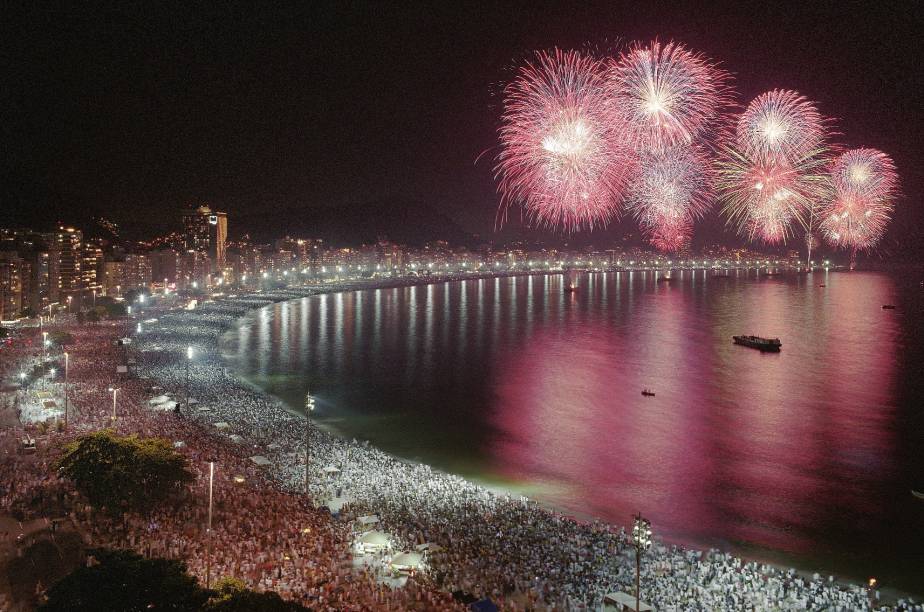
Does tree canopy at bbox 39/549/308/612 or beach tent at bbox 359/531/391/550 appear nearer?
tree canopy at bbox 39/549/308/612

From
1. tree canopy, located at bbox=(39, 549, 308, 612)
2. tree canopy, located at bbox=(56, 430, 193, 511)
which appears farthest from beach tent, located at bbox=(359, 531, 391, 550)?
tree canopy, located at bbox=(56, 430, 193, 511)

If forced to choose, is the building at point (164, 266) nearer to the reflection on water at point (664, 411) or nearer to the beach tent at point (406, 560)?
the reflection on water at point (664, 411)

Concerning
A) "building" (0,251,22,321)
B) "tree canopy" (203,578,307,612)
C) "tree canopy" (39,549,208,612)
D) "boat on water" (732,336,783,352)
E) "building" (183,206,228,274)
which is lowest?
"boat on water" (732,336,783,352)

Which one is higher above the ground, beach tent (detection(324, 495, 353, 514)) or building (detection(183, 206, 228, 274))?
building (detection(183, 206, 228, 274))

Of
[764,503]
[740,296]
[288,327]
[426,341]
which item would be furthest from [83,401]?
[740,296]

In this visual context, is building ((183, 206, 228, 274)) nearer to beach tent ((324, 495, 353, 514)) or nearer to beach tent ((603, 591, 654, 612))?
beach tent ((324, 495, 353, 514))

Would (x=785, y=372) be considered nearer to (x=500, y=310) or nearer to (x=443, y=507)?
(x=443, y=507)

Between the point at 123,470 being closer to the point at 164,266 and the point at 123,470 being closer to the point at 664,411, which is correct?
the point at 664,411

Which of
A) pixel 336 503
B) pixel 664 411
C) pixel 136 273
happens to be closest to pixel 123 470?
pixel 336 503
